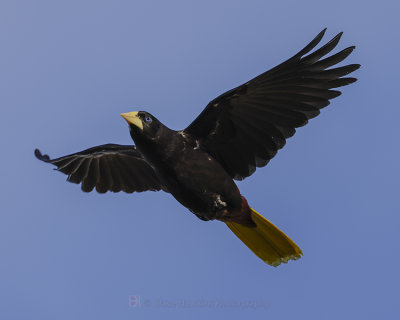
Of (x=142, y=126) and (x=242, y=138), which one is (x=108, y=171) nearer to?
(x=142, y=126)

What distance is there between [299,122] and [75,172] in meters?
3.14

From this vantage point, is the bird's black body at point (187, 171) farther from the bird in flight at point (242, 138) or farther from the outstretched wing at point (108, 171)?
the outstretched wing at point (108, 171)

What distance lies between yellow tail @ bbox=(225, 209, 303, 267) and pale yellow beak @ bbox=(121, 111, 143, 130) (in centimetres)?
177

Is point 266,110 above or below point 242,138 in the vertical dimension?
above

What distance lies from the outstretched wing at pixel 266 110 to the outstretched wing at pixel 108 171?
143 cm

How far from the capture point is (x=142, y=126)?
7.25 m

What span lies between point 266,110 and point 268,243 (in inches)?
62.8

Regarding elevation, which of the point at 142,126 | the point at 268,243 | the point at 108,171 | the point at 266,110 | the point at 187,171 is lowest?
the point at 268,243

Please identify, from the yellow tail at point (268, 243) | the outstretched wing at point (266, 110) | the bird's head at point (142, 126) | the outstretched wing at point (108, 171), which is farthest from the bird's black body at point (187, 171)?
the outstretched wing at point (108, 171)

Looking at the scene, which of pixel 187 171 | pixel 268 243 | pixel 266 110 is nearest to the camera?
pixel 187 171

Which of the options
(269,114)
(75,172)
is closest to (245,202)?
(269,114)

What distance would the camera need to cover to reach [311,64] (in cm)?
735

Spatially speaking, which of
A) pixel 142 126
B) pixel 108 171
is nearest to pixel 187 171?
pixel 142 126

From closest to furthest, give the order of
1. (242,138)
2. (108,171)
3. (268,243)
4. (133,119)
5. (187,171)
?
1. (133,119)
2. (187,171)
3. (242,138)
4. (268,243)
5. (108,171)
